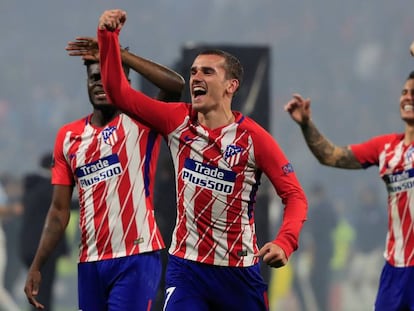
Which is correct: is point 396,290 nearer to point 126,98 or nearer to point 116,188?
point 116,188

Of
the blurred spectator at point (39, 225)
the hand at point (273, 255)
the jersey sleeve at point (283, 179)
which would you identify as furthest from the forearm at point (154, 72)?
the blurred spectator at point (39, 225)

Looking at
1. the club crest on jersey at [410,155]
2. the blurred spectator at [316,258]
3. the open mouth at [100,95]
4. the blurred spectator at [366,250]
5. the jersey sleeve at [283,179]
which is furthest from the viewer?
the blurred spectator at [366,250]

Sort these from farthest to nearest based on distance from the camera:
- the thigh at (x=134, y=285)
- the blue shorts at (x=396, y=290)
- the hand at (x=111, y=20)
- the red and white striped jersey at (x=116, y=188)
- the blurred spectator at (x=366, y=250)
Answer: the blurred spectator at (x=366, y=250) < the blue shorts at (x=396, y=290) < the red and white striped jersey at (x=116, y=188) < the thigh at (x=134, y=285) < the hand at (x=111, y=20)

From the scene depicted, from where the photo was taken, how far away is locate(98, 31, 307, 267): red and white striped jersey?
20.2 feet

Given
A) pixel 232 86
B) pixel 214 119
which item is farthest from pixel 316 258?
pixel 214 119

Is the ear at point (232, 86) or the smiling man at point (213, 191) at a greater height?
the ear at point (232, 86)

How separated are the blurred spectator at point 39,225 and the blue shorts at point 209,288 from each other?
5.38 m

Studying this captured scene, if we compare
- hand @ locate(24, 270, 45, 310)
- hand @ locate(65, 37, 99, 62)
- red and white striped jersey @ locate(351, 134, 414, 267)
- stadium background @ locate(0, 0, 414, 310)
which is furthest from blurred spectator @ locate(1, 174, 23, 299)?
hand @ locate(65, 37, 99, 62)

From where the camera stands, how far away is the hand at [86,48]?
21.2 ft

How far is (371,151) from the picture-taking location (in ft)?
26.2

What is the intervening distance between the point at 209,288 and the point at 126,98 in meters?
1.07

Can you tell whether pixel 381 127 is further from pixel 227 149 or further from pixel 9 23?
pixel 227 149

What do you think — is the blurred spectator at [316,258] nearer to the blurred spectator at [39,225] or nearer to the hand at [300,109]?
the blurred spectator at [39,225]

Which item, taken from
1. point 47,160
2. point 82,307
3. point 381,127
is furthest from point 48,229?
point 381,127
